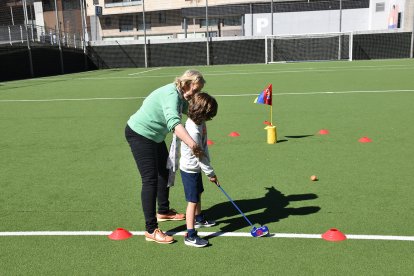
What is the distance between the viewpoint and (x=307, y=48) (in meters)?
39.4

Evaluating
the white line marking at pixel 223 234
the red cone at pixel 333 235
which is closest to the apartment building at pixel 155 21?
the white line marking at pixel 223 234

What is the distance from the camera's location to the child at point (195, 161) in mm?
4246

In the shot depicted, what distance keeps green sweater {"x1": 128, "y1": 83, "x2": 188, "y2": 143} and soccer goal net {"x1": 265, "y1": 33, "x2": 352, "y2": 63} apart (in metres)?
35.6

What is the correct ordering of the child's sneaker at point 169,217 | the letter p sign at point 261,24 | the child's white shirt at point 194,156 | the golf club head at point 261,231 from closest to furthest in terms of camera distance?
the child's white shirt at point 194,156
the golf club head at point 261,231
the child's sneaker at point 169,217
the letter p sign at point 261,24

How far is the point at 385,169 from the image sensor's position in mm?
6809

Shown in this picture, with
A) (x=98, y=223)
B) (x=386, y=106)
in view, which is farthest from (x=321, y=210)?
(x=386, y=106)

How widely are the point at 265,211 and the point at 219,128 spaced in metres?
5.33

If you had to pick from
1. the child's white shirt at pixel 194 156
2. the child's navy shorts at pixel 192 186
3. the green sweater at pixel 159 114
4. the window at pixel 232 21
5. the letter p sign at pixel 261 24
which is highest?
the window at pixel 232 21

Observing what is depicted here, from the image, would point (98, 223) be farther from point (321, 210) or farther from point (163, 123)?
point (321, 210)

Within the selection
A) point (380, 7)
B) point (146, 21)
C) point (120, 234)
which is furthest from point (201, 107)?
point (146, 21)

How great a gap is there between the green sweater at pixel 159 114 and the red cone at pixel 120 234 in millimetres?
994

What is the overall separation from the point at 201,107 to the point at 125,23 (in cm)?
7140

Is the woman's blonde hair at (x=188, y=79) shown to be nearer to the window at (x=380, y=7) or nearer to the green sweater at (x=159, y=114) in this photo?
the green sweater at (x=159, y=114)

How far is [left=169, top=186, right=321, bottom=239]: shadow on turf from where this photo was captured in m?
5.05
